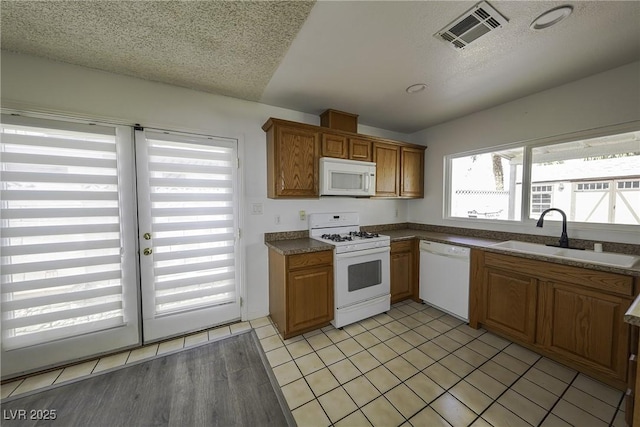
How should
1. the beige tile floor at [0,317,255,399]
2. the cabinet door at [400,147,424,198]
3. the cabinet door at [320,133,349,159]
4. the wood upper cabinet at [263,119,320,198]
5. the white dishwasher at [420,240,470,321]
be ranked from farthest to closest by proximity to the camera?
the cabinet door at [400,147,424,198], the cabinet door at [320,133,349,159], the white dishwasher at [420,240,470,321], the wood upper cabinet at [263,119,320,198], the beige tile floor at [0,317,255,399]

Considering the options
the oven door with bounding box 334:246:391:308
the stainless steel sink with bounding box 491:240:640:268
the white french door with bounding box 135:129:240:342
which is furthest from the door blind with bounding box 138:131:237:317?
the stainless steel sink with bounding box 491:240:640:268

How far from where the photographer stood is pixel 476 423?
139cm

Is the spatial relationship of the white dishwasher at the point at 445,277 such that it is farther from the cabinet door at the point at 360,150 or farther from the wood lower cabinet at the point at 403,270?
the cabinet door at the point at 360,150

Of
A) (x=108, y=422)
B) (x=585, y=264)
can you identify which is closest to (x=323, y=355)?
(x=108, y=422)

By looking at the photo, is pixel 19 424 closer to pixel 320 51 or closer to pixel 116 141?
pixel 116 141

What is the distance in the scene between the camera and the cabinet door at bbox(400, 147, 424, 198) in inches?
130

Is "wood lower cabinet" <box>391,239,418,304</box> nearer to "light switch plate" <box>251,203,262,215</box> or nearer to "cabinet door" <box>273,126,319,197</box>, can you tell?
"cabinet door" <box>273,126,319,197</box>

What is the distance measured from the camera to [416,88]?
7.36 feet

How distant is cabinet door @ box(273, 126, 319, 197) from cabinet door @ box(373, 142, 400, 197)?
0.95 metres

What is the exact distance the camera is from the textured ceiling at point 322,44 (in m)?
1.31

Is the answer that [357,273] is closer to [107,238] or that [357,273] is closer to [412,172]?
[412,172]

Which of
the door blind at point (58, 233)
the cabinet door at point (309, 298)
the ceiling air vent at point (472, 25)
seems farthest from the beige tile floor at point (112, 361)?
the ceiling air vent at point (472, 25)

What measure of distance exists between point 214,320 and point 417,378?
2.00 m

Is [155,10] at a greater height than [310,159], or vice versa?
[155,10]
